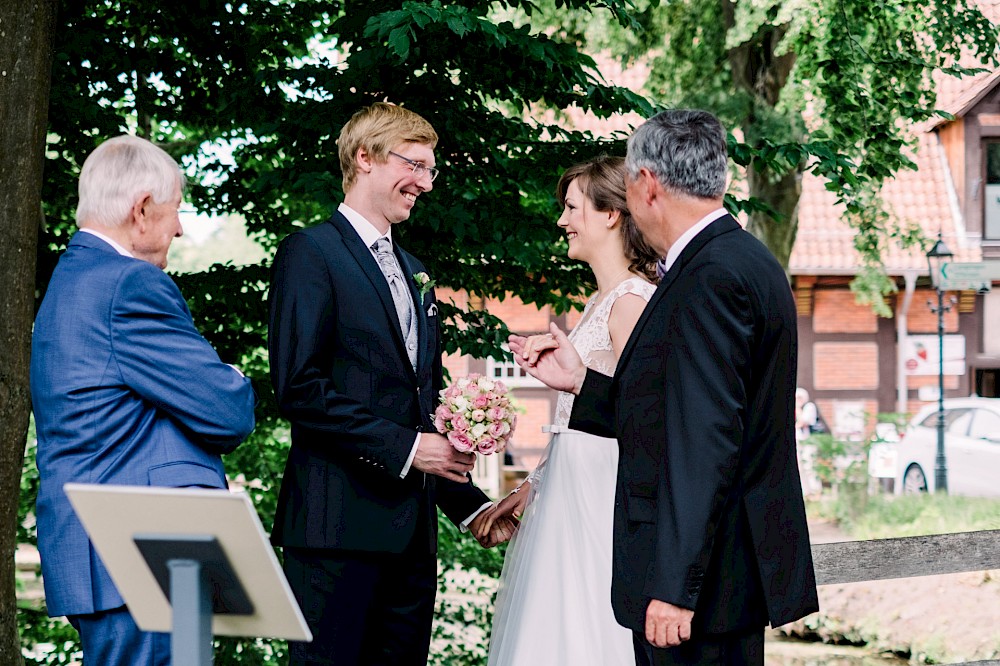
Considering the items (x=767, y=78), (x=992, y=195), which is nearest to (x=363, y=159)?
(x=767, y=78)

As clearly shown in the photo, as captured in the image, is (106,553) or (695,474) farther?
(695,474)

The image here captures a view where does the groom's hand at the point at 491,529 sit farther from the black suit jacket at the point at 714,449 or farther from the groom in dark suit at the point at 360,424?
the black suit jacket at the point at 714,449

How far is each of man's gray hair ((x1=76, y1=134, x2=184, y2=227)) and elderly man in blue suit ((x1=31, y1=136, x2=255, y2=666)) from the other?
6cm

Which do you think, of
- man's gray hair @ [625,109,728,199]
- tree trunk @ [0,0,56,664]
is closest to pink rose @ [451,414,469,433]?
man's gray hair @ [625,109,728,199]

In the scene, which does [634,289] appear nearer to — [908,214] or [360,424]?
[360,424]

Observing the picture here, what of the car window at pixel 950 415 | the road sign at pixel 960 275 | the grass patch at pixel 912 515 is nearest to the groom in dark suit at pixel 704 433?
the grass patch at pixel 912 515

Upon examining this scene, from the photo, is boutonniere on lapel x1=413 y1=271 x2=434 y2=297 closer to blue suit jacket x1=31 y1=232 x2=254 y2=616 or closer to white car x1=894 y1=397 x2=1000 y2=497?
blue suit jacket x1=31 y1=232 x2=254 y2=616

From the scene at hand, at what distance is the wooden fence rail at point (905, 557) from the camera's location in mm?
4324

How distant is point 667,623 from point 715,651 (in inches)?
6.5

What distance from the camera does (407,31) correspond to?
3.88 m

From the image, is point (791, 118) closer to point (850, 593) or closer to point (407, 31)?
point (850, 593)

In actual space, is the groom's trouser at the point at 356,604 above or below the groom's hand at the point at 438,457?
below

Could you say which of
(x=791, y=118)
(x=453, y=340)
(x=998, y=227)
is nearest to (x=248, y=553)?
(x=453, y=340)

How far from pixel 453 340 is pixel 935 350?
17.5m
